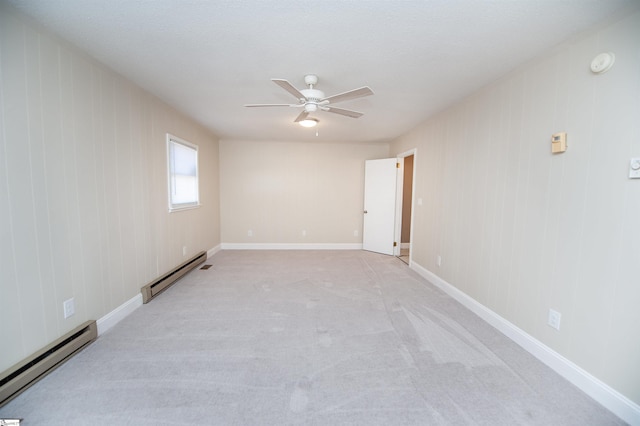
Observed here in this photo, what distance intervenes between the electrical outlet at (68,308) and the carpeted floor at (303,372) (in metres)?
0.32

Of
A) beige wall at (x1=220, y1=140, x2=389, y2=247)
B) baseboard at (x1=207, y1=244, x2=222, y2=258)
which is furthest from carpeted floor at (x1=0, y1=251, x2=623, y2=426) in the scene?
beige wall at (x1=220, y1=140, x2=389, y2=247)

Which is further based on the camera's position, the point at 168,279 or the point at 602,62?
the point at 168,279

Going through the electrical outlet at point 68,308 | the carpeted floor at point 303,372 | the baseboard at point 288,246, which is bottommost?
the carpeted floor at point 303,372

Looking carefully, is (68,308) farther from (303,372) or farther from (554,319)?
(554,319)

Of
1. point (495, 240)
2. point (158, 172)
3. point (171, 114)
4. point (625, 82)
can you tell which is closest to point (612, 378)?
point (495, 240)

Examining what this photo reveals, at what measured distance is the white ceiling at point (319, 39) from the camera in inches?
57.5

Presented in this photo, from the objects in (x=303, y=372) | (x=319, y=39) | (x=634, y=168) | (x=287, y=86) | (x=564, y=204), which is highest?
(x=319, y=39)

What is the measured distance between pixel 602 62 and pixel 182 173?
174 inches

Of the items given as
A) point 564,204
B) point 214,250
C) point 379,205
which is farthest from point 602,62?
point 214,250

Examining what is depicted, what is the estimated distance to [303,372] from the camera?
1746 millimetres

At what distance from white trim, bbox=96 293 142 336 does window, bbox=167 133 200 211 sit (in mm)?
1233

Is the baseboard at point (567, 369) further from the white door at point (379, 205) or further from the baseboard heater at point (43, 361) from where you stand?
the baseboard heater at point (43, 361)

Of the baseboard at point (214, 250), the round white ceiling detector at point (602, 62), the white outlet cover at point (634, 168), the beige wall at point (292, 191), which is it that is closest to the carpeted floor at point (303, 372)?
the white outlet cover at point (634, 168)

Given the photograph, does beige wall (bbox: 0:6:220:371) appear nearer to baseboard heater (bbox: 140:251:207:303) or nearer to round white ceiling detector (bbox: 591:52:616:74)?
baseboard heater (bbox: 140:251:207:303)
